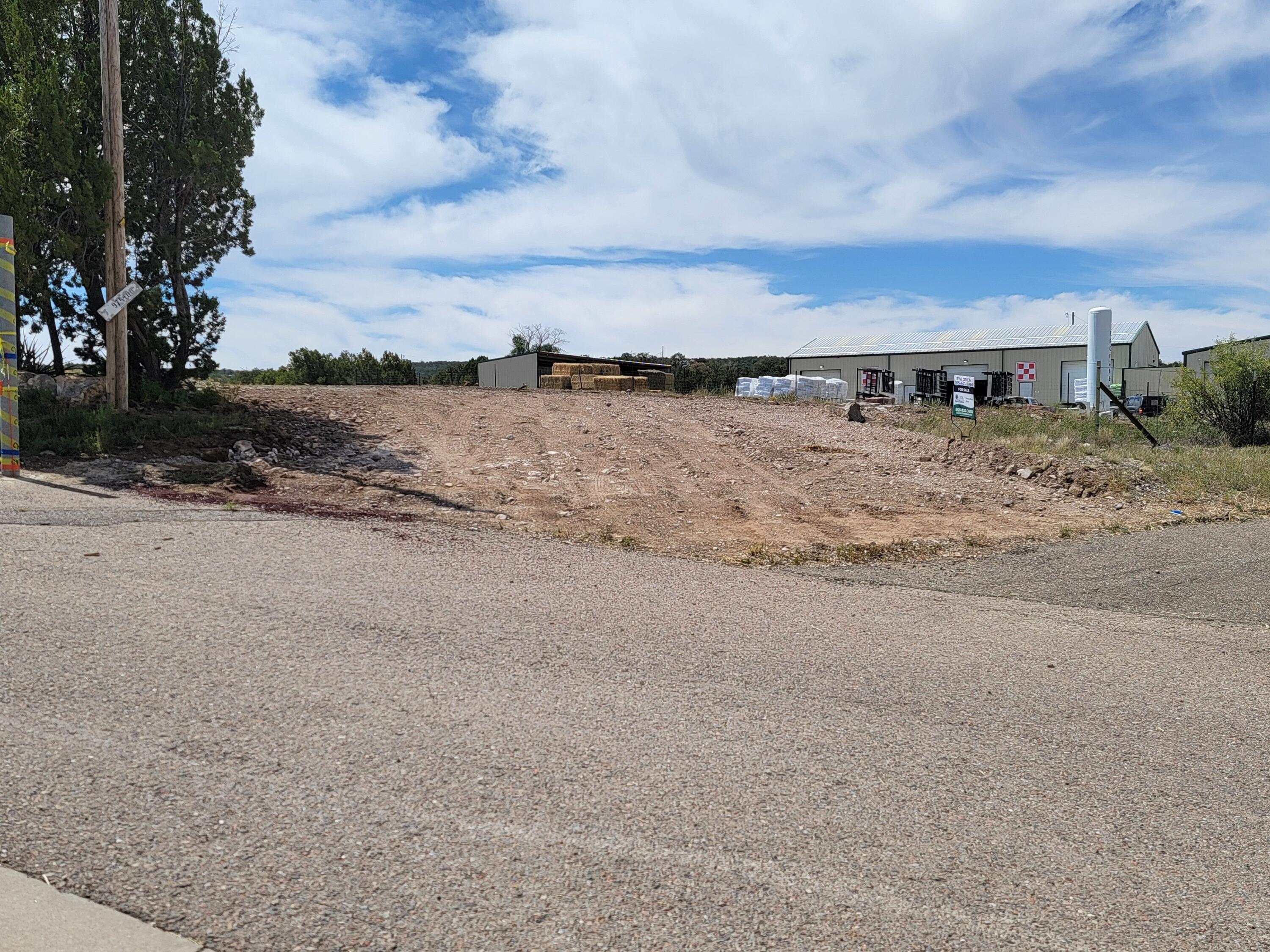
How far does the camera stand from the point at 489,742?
3758 mm

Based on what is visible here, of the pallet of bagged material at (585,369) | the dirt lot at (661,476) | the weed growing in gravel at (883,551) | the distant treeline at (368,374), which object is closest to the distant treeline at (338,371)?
the distant treeline at (368,374)

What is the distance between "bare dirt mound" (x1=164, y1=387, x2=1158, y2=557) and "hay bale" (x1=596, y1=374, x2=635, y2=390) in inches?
290

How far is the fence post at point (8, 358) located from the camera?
34.2 feet

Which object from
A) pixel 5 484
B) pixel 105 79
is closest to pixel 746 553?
pixel 5 484

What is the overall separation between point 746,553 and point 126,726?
6.61m

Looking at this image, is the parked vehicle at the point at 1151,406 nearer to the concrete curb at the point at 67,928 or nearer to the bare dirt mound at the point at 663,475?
the bare dirt mound at the point at 663,475

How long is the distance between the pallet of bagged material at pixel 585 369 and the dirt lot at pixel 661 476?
11637 millimetres

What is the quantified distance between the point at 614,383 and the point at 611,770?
→ 976 inches

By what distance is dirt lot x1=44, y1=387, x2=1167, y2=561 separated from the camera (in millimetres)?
10844

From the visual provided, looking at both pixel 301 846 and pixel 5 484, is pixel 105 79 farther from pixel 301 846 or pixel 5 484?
pixel 301 846

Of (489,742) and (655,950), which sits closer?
(655,950)

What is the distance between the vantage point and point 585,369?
33.1 m

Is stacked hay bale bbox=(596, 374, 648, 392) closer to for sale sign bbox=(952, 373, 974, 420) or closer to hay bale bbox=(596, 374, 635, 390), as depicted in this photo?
hay bale bbox=(596, 374, 635, 390)

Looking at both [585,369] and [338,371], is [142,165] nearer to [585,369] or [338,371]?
[585,369]
